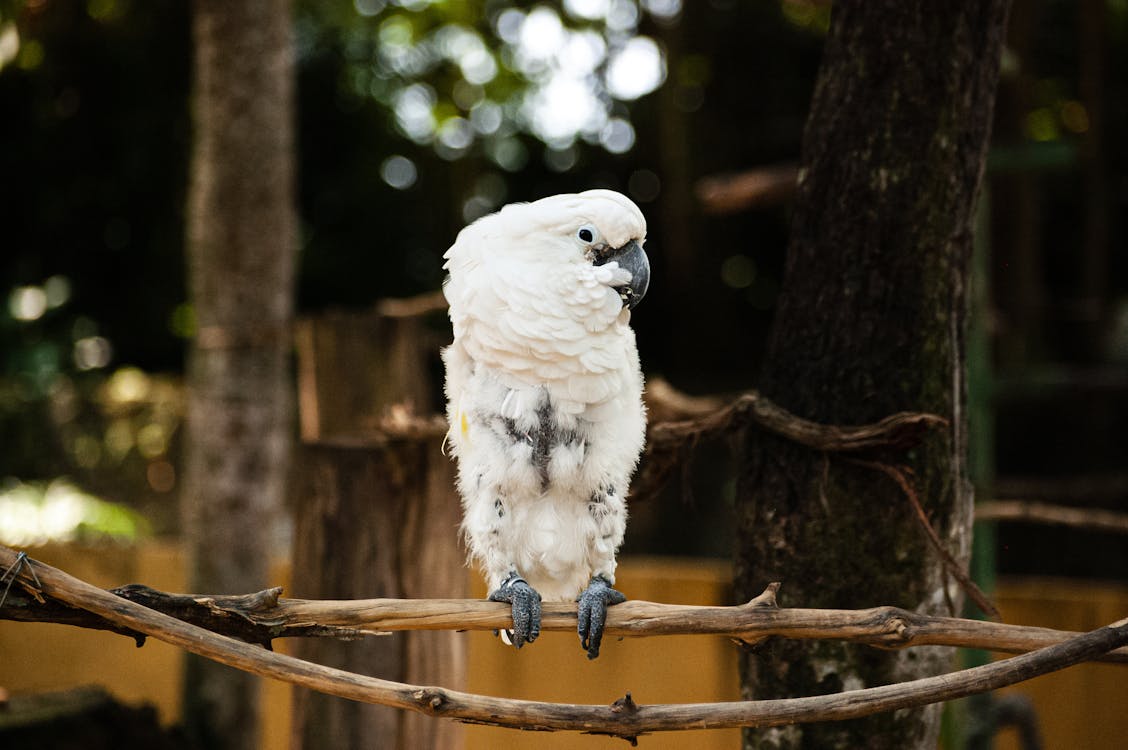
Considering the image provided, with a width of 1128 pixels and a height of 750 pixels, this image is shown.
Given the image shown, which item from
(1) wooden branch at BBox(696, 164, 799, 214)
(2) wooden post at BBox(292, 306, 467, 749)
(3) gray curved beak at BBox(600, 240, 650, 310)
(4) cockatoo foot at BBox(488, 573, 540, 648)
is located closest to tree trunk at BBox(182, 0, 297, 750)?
(2) wooden post at BBox(292, 306, 467, 749)

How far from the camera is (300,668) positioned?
136 centimetres

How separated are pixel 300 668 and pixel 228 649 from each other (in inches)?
3.8

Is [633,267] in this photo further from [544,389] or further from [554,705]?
[554,705]

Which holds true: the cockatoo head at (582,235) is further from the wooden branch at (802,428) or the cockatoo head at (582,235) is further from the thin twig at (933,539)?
the thin twig at (933,539)

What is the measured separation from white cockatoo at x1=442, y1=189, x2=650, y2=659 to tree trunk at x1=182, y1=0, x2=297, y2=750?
1.96 meters

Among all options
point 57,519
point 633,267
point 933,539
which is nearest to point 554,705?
point 633,267

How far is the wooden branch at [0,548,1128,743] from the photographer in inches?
52.4

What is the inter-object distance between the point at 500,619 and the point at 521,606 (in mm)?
39

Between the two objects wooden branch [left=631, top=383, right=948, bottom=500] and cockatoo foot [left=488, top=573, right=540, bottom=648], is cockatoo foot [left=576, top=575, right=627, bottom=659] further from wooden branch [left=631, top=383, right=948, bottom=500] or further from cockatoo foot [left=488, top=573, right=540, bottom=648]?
wooden branch [left=631, top=383, right=948, bottom=500]

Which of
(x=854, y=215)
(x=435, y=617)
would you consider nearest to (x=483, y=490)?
(x=435, y=617)

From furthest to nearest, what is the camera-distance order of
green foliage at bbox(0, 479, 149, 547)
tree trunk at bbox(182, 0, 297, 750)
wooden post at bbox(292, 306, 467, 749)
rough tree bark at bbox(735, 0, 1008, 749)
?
green foliage at bbox(0, 479, 149, 547), tree trunk at bbox(182, 0, 297, 750), wooden post at bbox(292, 306, 467, 749), rough tree bark at bbox(735, 0, 1008, 749)

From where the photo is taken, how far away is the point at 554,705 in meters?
1.36

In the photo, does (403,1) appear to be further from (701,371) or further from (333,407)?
(333,407)

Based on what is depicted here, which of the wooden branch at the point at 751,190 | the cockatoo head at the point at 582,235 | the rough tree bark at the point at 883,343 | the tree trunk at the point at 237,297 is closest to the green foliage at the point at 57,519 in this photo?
the tree trunk at the point at 237,297
